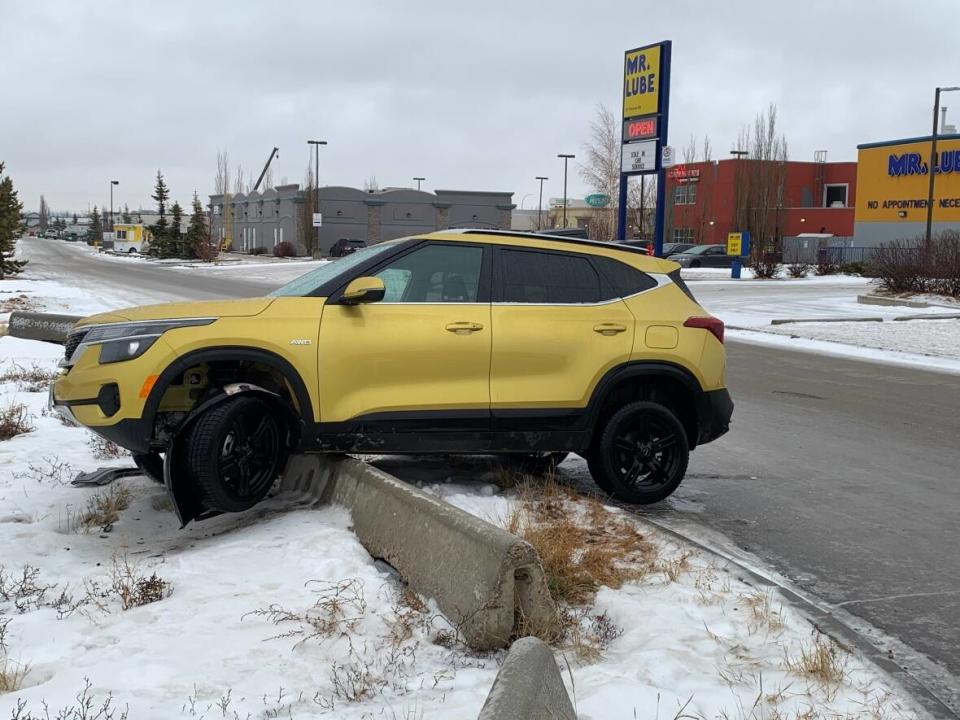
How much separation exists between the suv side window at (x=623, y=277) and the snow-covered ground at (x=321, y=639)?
175 cm

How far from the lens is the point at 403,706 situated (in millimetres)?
3291

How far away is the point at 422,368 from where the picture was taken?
5.61 m

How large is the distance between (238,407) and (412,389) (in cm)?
103

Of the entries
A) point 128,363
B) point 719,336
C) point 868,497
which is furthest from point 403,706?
point 868,497

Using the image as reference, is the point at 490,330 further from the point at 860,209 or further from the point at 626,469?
the point at 860,209

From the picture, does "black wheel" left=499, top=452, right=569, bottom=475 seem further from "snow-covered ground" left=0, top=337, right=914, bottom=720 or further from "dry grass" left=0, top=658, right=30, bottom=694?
"dry grass" left=0, top=658, right=30, bottom=694

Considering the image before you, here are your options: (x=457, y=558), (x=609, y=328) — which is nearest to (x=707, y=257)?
(x=609, y=328)

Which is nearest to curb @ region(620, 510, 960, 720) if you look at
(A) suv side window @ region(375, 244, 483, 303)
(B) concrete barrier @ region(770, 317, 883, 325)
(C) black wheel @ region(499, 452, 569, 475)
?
(C) black wheel @ region(499, 452, 569, 475)

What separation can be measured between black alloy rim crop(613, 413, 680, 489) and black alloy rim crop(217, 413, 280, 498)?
2.25 metres

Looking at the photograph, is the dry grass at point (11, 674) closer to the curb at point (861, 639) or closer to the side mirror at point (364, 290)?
the side mirror at point (364, 290)

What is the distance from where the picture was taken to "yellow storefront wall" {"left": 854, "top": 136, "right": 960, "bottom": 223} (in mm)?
52594

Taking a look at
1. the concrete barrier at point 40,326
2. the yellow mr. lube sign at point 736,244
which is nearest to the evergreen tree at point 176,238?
the yellow mr. lube sign at point 736,244

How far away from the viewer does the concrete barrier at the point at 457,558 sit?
378 centimetres

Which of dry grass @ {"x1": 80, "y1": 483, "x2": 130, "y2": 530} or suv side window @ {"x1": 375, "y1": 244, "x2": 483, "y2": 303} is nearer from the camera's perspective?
dry grass @ {"x1": 80, "y1": 483, "x2": 130, "y2": 530}
